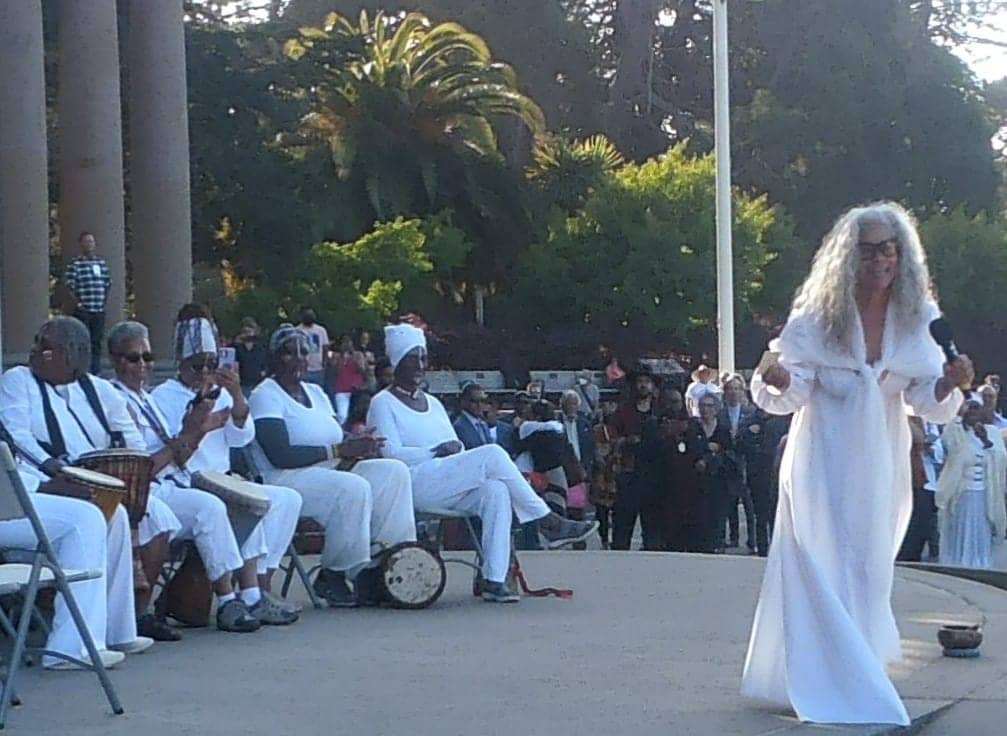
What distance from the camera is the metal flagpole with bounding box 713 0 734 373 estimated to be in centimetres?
Answer: 2702

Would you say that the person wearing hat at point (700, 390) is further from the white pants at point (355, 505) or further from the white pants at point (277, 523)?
the white pants at point (277, 523)

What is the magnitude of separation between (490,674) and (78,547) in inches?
78.3

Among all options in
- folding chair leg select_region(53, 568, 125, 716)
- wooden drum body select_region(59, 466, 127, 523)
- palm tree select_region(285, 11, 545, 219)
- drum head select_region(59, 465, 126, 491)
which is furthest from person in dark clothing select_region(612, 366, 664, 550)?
palm tree select_region(285, 11, 545, 219)

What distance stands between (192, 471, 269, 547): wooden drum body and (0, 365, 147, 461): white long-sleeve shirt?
540mm

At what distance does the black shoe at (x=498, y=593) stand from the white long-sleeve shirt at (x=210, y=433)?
1.83 metres

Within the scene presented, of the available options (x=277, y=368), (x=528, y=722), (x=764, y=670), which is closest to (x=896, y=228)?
(x=764, y=670)

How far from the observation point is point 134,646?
31.2 feet

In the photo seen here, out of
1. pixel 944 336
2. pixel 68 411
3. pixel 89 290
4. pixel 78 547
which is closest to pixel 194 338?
pixel 68 411

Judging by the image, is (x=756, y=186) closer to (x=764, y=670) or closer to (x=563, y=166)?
(x=563, y=166)

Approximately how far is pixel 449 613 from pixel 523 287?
3430cm

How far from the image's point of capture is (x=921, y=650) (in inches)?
378

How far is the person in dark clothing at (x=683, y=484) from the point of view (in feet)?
57.9

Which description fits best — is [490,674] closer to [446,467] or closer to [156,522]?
[156,522]

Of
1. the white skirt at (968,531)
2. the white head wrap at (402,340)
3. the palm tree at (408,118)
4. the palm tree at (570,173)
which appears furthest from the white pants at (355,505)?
the palm tree at (570,173)
